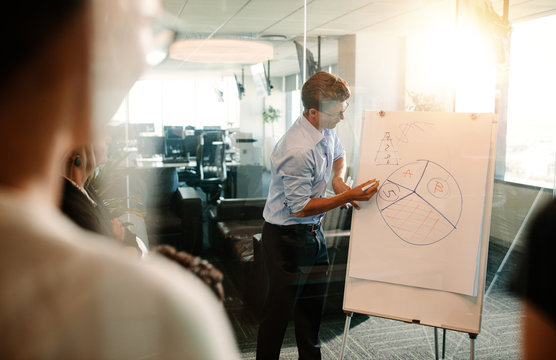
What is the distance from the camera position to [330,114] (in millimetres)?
2301

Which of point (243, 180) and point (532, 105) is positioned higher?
point (532, 105)

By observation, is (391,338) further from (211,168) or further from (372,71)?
(372,71)

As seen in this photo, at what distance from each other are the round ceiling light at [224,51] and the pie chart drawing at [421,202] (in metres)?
2.28

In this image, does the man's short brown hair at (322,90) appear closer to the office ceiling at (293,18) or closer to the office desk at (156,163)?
the office ceiling at (293,18)

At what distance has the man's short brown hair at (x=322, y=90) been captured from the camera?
7.50 feet

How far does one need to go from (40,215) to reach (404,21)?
203 inches

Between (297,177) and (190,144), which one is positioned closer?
(297,177)

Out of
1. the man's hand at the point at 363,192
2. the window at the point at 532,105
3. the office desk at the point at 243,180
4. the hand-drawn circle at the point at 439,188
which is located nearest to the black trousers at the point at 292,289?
the man's hand at the point at 363,192

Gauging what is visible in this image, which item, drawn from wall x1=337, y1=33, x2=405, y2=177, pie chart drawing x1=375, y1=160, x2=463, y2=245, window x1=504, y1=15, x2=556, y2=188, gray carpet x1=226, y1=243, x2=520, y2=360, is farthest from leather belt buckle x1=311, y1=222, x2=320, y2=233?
window x1=504, y1=15, x2=556, y2=188

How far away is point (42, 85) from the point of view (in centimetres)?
32

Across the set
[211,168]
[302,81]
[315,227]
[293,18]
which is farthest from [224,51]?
[315,227]

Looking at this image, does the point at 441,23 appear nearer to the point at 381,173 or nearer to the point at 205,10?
the point at 205,10

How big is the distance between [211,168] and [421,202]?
2.83 m

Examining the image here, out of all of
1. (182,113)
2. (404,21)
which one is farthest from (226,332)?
(404,21)
